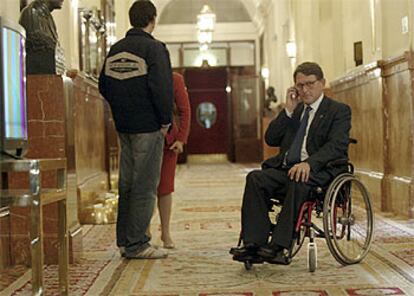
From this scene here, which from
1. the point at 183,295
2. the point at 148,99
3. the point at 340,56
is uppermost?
the point at 340,56

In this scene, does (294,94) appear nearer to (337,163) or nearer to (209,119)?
(337,163)

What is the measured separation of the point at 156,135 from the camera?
5215mm

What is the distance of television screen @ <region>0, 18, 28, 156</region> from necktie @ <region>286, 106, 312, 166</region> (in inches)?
73.4

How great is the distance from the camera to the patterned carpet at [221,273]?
13.7 ft

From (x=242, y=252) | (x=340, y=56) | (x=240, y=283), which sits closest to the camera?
(x=240, y=283)

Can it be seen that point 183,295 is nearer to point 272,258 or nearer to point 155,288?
point 155,288

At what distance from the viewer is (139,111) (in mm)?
5191

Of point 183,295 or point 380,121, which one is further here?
point 380,121

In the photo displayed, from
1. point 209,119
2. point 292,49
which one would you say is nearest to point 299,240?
point 292,49

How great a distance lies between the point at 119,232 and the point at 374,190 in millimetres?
3747

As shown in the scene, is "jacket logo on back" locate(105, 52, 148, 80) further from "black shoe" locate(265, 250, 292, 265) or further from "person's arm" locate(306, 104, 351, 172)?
"black shoe" locate(265, 250, 292, 265)

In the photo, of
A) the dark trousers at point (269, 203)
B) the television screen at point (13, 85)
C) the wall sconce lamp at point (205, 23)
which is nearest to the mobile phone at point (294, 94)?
the dark trousers at point (269, 203)

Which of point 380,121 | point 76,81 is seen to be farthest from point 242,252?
point 380,121

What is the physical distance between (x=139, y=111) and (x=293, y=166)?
1.09 meters
